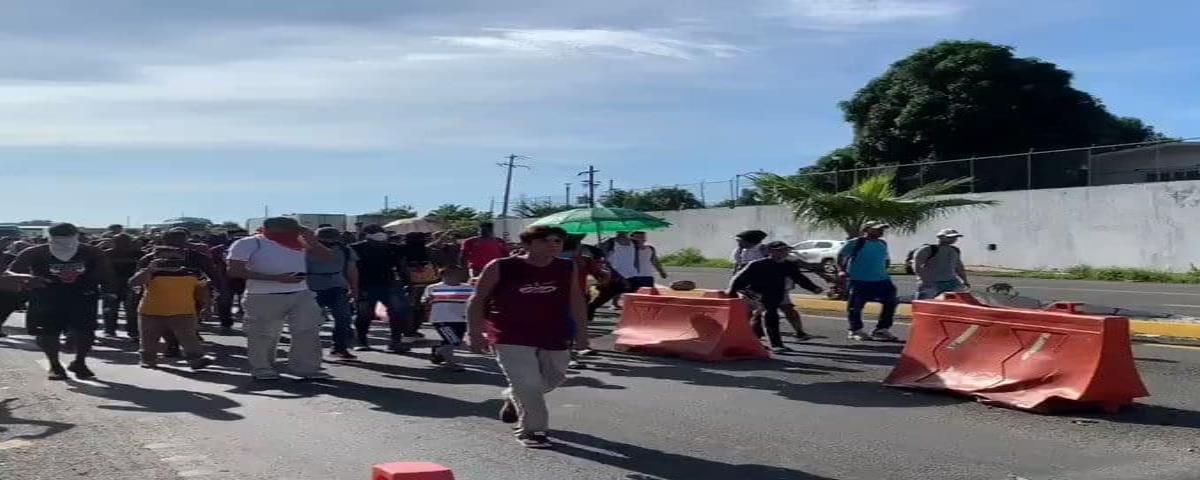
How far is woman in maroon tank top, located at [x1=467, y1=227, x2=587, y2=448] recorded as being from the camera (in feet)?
26.8

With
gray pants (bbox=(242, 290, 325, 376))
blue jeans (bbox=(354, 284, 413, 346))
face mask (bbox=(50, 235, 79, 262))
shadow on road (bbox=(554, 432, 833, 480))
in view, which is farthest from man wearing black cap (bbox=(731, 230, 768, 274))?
face mask (bbox=(50, 235, 79, 262))

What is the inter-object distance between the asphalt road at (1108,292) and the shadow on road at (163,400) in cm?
1524

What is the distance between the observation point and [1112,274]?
35.7 meters

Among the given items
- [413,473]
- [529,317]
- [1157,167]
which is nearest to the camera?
[413,473]

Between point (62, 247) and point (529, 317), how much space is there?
6.03 meters

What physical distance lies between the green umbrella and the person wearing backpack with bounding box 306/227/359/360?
3.89m

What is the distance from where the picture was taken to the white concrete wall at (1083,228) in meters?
35.0

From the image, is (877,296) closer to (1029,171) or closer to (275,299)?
(275,299)

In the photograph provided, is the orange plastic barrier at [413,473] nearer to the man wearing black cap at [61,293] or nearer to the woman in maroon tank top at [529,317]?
the woman in maroon tank top at [529,317]

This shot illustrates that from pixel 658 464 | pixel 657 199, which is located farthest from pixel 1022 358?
pixel 657 199

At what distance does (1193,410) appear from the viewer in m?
9.48

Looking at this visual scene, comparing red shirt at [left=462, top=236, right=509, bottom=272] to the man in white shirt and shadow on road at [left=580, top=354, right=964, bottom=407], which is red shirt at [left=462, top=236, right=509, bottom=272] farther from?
the man in white shirt

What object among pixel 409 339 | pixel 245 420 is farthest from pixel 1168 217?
pixel 245 420

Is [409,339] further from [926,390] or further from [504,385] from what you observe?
[926,390]
